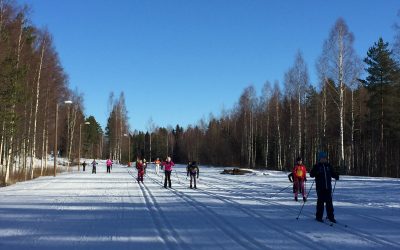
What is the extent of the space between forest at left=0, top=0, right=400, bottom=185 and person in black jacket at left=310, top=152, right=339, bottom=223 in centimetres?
1878

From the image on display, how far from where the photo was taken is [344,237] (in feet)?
30.0

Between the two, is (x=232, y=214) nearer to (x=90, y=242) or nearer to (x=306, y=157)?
(x=90, y=242)

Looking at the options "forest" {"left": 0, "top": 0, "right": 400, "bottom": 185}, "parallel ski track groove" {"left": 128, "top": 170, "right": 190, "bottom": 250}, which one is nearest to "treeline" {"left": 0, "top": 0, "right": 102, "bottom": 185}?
"forest" {"left": 0, "top": 0, "right": 400, "bottom": 185}

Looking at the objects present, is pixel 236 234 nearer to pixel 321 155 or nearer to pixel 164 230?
pixel 164 230

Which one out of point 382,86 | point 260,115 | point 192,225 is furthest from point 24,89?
point 260,115

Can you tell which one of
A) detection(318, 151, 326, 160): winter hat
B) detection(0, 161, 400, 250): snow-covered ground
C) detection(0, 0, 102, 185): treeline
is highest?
detection(0, 0, 102, 185): treeline

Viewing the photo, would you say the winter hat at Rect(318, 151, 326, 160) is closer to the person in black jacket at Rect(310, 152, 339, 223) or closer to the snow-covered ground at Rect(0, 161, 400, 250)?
the person in black jacket at Rect(310, 152, 339, 223)

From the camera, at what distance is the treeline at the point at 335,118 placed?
40.0 meters

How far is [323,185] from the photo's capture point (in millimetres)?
11773

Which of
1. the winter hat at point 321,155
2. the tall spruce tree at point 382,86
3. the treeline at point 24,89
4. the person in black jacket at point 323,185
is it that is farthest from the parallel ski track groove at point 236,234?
the tall spruce tree at point 382,86

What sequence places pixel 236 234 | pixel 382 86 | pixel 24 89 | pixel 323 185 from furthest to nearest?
pixel 382 86 < pixel 24 89 < pixel 323 185 < pixel 236 234

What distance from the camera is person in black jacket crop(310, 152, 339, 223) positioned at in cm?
1154

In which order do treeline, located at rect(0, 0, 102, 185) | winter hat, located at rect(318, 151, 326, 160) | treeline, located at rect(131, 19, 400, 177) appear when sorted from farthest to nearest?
treeline, located at rect(131, 19, 400, 177) → treeline, located at rect(0, 0, 102, 185) → winter hat, located at rect(318, 151, 326, 160)

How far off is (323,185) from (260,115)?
6447 cm
